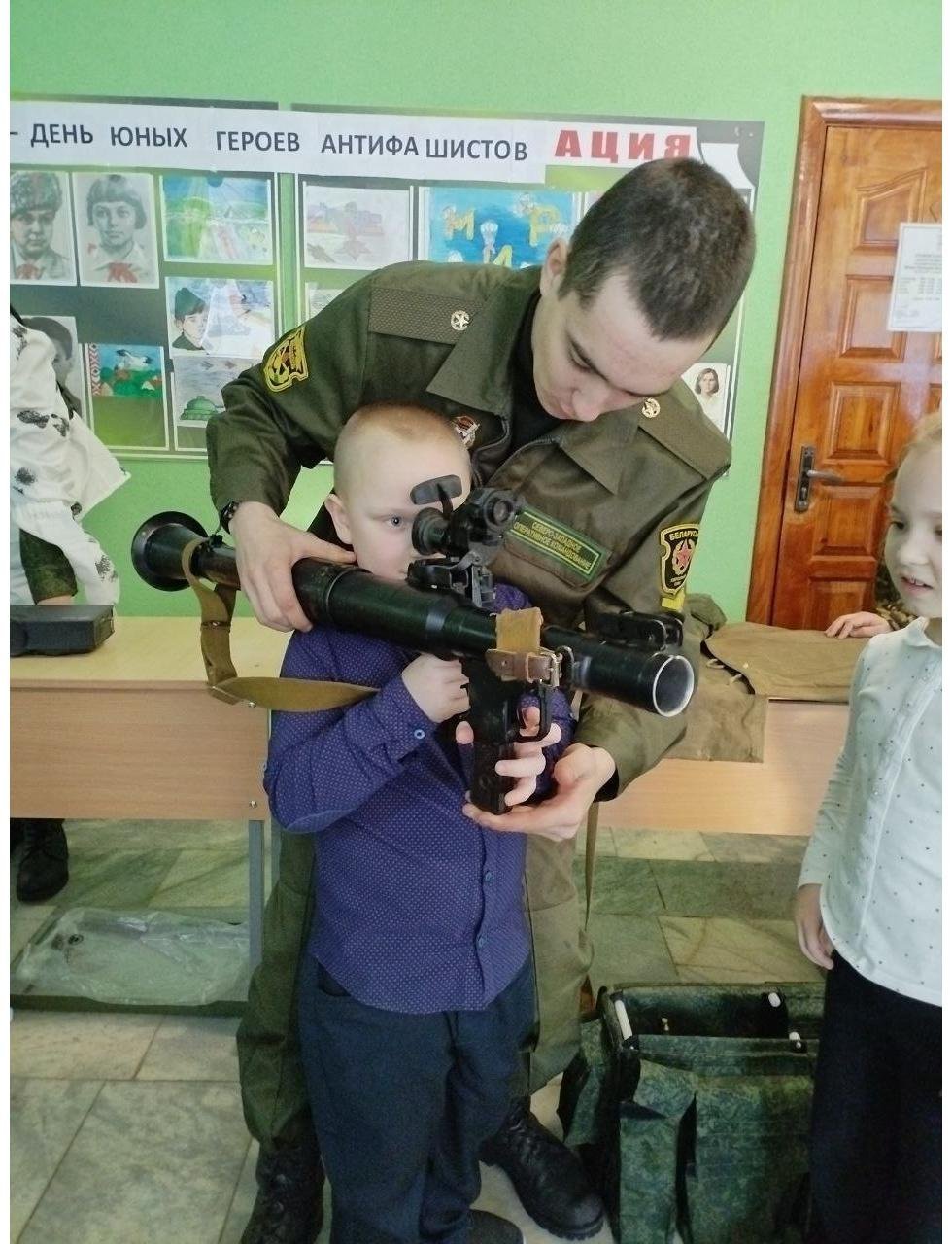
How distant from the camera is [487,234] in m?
2.85

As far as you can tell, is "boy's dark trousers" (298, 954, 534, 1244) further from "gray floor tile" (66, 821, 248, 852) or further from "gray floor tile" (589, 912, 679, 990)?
"gray floor tile" (66, 821, 248, 852)

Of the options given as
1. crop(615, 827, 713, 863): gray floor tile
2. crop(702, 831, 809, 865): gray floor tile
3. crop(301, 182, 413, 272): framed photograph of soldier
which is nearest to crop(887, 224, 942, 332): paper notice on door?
crop(301, 182, 413, 272): framed photograph of soldier

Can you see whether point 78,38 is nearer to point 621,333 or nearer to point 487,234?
point 487,234

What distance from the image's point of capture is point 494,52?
2740 millimetres

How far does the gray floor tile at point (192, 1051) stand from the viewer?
1.77 metres

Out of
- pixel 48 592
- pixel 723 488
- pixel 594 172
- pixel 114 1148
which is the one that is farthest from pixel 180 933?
pixel 594 172

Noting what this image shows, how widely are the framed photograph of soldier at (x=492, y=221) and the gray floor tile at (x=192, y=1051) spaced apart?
2337mm

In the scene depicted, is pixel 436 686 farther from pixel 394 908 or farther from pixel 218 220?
pixel 218 220

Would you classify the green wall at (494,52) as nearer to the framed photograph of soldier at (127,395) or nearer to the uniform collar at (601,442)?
the framed photograph of soldier at (127,395)

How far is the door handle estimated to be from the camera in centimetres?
310

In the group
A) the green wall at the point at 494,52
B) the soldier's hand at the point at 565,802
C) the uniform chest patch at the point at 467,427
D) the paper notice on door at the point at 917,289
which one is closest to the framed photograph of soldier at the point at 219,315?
the green wall at the point at 494,52

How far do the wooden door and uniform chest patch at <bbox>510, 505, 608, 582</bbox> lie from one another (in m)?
2.14

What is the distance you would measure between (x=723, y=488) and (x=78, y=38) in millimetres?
2562

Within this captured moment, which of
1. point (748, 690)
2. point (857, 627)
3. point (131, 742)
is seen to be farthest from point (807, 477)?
point (131, 742)
